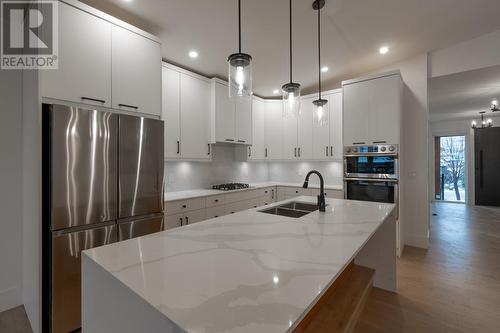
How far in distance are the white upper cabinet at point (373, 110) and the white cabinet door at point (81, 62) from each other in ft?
10.3

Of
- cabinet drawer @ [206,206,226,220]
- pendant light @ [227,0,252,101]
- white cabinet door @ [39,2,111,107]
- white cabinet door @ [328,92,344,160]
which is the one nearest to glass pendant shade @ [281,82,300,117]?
pendant light @ [227,0,252,101]

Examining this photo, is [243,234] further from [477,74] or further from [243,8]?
[477,74]

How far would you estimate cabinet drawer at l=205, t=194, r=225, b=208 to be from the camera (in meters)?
3.28

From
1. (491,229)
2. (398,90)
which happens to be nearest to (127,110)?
(398,90)

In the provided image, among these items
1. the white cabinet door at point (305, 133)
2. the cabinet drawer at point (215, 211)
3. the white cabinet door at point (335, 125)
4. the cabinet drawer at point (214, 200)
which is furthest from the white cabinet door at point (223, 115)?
the white cabinet door at point (335, 125)

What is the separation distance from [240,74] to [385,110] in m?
2.59

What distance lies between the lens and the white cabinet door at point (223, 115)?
3688 mm

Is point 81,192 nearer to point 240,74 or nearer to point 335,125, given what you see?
point 240,74

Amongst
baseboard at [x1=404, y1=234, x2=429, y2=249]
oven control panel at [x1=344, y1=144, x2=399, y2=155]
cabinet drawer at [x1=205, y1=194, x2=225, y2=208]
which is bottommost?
baseboard at [x1=404, y1=234, x2=429, y2=249]

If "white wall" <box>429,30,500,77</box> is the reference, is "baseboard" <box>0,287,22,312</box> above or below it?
below

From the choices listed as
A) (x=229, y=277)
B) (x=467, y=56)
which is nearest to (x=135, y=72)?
(x=229, y=277)

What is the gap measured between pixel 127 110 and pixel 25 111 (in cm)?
91

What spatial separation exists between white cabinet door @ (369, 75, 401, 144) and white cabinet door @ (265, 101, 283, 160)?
178 cm

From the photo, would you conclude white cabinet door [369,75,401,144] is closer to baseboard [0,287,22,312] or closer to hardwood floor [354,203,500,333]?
hardwood floor [354,203,500,333]
